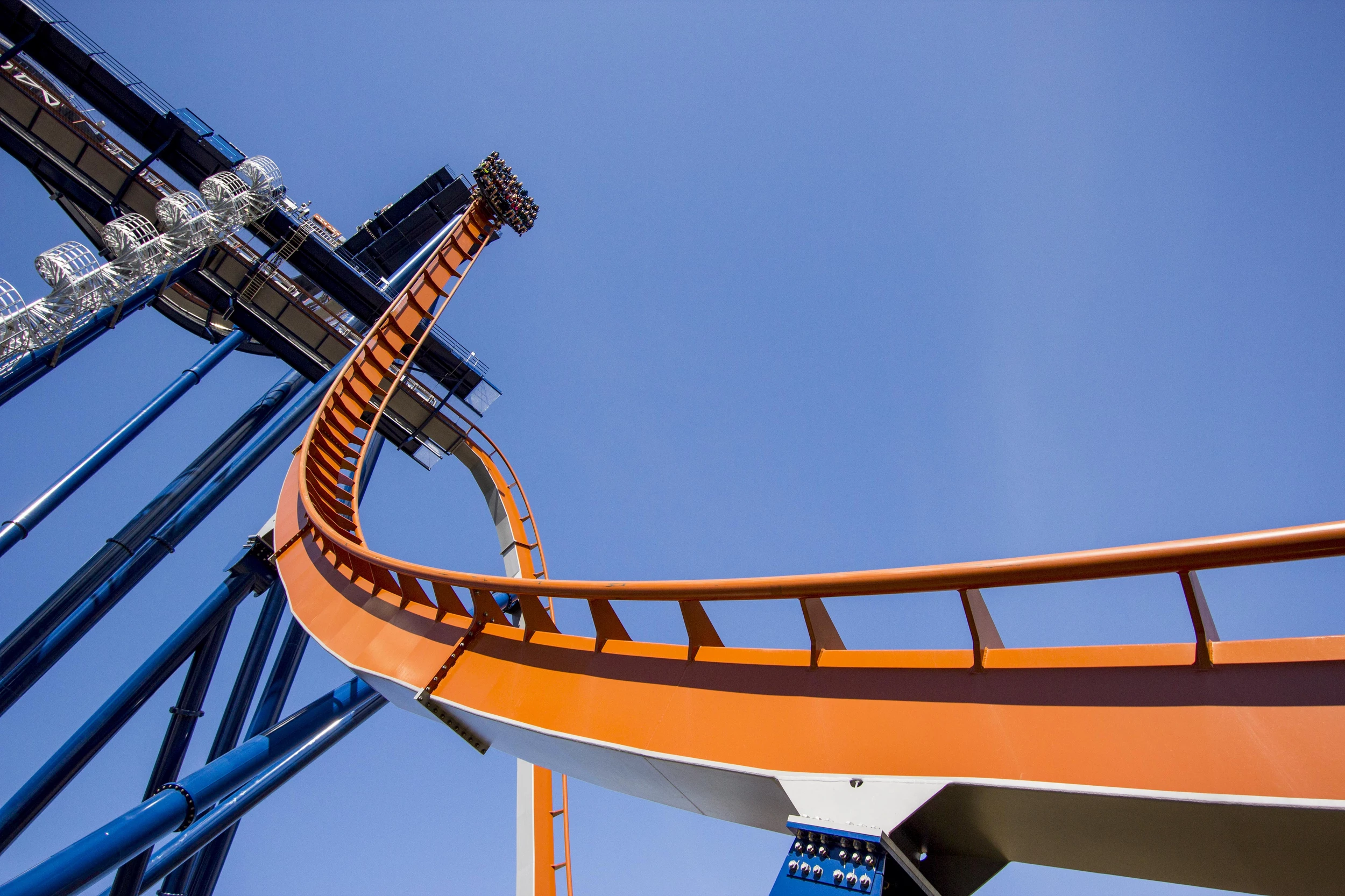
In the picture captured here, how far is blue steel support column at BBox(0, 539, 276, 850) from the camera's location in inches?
284

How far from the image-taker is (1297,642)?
2.22 metres

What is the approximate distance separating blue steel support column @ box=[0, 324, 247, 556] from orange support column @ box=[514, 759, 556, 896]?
5989 millimetres

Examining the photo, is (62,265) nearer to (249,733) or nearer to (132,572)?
(132,572)

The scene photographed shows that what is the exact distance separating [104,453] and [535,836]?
281 inches

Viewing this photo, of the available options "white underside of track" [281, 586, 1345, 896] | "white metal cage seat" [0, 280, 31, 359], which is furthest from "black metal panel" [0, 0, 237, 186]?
"white underside of track" [281, 586, 1345, 896]

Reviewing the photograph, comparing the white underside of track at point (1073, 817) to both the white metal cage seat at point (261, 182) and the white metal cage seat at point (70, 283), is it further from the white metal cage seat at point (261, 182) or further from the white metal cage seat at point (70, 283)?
the white metal cage seat at point (261, 182)

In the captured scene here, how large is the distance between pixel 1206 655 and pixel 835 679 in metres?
1.37

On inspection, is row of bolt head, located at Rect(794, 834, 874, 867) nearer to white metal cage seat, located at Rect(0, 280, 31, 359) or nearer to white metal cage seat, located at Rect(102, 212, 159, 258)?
white metal cage seat, located at Rect(0, 280, 31, 359)

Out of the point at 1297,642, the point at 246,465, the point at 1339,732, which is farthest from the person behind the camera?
the point at 246,465

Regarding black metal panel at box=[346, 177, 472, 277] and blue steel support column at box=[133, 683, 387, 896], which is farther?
black metal panel at box=[346, 177, 472, 277]

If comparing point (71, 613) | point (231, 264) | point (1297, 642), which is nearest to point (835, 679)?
point (1297, 642)

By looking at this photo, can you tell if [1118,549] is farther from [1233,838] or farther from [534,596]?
[534,596]

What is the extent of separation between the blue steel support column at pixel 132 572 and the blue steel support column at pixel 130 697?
89cm

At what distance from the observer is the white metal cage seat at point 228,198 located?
10547 mm
